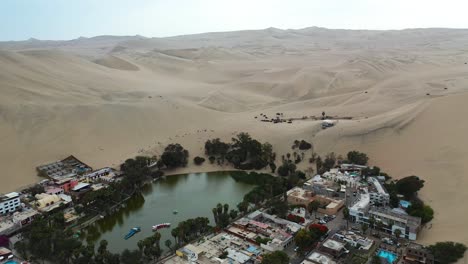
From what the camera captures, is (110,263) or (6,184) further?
(6,184)

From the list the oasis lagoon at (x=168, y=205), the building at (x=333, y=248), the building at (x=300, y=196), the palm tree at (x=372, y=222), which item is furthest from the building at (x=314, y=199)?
the building at (x=333, y=248)

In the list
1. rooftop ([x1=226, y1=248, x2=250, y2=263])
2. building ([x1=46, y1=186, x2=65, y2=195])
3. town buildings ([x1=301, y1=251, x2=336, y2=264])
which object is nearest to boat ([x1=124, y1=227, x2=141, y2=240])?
rooftop ([x1=226, y1=248, x2=250, y2=263])

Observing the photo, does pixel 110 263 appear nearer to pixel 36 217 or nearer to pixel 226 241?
pixel 226 241

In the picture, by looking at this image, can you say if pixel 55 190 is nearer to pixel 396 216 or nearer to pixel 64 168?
pixel 64 168

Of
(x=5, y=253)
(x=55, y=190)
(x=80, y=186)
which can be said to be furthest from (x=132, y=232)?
(x=55, y=190)

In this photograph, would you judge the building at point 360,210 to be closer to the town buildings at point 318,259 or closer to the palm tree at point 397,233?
the palm tree at point 397,233

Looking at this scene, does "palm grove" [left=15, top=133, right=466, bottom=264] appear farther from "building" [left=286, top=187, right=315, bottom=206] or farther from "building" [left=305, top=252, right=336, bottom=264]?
"building" [left=305, top=252, right=336, bottom=264]

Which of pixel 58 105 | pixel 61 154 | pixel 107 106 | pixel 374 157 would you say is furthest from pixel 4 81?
pixel 374 157
